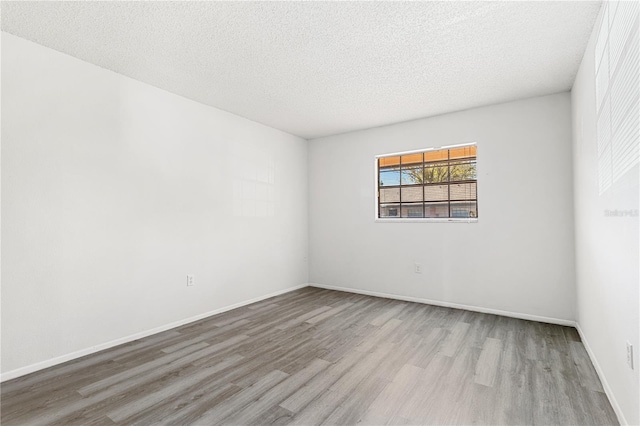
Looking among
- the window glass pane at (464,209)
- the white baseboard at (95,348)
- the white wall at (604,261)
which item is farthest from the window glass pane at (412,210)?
the white baseboard at (95,348)

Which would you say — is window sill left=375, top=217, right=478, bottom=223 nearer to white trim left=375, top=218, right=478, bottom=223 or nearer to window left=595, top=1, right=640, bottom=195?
white trim left=375, top=218, right=478, bottom=223

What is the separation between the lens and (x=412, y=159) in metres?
4.59

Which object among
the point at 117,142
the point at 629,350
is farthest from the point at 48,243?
the point at 629,350

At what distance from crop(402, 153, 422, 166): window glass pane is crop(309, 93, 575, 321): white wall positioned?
0.60ft

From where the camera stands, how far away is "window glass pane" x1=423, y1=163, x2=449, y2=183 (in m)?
4.31

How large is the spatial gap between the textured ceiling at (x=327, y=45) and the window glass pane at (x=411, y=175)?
109cm

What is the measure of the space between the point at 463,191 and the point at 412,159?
33.7 inches

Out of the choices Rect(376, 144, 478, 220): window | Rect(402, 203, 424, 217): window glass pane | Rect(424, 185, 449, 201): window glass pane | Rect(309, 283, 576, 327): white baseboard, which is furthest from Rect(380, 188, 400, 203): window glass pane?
Rect(309, 283, 576, 327): white baseboard

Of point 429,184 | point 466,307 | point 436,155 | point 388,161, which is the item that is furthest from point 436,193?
point 466,307

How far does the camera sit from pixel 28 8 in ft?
6.84

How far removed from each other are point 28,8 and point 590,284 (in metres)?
4.61

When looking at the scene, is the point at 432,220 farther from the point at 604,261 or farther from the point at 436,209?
the point at 604,261

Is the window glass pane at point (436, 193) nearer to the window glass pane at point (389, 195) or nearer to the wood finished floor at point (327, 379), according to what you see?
the window glass pane at point (389, 195)

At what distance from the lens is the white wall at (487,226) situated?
3.45m
